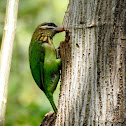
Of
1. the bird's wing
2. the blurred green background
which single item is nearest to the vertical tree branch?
the bird's wing

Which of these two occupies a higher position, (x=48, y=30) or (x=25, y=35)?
(x=48, y=30)

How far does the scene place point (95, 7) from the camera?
3.50 m

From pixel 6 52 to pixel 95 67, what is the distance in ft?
2.93

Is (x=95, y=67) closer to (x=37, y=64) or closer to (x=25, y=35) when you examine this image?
(x=37, y=64)

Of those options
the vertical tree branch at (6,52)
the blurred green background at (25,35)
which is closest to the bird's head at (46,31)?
the vertical tree branch at (6,52)

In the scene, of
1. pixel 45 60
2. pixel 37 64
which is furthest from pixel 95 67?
pixel 37 64

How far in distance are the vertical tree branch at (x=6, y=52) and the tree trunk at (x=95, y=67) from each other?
0.61 metres

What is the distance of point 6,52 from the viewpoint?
133 inches

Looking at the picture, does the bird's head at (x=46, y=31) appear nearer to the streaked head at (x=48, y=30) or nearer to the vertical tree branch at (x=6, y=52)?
the streaked head at (x=48, y=30)

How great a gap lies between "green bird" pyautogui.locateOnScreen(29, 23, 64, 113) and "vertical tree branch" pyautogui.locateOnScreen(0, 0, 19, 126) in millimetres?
735

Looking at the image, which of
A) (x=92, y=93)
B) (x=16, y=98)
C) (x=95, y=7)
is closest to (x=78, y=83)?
(x=92, y=93)

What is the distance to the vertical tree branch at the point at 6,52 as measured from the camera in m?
3.34

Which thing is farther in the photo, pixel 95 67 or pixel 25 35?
pixel 25 35

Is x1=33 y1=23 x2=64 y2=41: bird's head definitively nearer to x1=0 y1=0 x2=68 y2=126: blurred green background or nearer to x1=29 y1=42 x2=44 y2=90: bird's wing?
x1=29 y1=42 x2=44 y2=90: bird's wing
